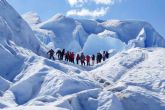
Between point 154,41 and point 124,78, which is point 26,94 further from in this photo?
point 154,41

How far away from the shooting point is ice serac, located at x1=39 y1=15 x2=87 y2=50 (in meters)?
76.1

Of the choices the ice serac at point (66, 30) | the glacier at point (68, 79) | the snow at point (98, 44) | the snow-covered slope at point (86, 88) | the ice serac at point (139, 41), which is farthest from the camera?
the ice serac at point (66, 30)

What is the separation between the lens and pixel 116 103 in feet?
95.4

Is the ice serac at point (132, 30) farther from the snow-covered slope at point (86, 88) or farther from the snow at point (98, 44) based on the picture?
the snow-covered slope at point (86, 88)

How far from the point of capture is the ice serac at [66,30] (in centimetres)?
7612

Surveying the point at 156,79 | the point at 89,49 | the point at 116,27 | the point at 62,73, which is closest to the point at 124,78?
the point at 156,79

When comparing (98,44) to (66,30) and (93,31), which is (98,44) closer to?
(66,30)

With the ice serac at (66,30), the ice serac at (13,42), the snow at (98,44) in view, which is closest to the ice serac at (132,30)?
the ice serac at (66,30)

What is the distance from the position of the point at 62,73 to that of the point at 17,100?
4.56 meters

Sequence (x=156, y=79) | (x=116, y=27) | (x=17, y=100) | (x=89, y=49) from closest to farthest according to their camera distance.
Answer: (x=17, y=100) → (x=156, y=79) → (x=89, y=49) → (x=116, y=27)

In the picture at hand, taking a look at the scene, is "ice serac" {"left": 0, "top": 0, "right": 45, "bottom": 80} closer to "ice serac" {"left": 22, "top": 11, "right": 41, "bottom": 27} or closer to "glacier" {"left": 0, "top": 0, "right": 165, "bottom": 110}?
"glacier" {"left": 0, "top": 0, "right": 165, "bottom": 110}

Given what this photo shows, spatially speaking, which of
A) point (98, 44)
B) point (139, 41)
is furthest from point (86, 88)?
point (139, 41)

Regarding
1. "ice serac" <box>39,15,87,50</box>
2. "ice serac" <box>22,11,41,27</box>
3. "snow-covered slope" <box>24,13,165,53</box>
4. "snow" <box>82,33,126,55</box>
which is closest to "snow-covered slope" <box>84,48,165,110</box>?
"snow" <box>82,33,126,55</box>

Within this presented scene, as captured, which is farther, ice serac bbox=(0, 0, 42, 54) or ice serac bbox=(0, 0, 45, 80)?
ice serac bbox=(0, 0, 42, 54)
